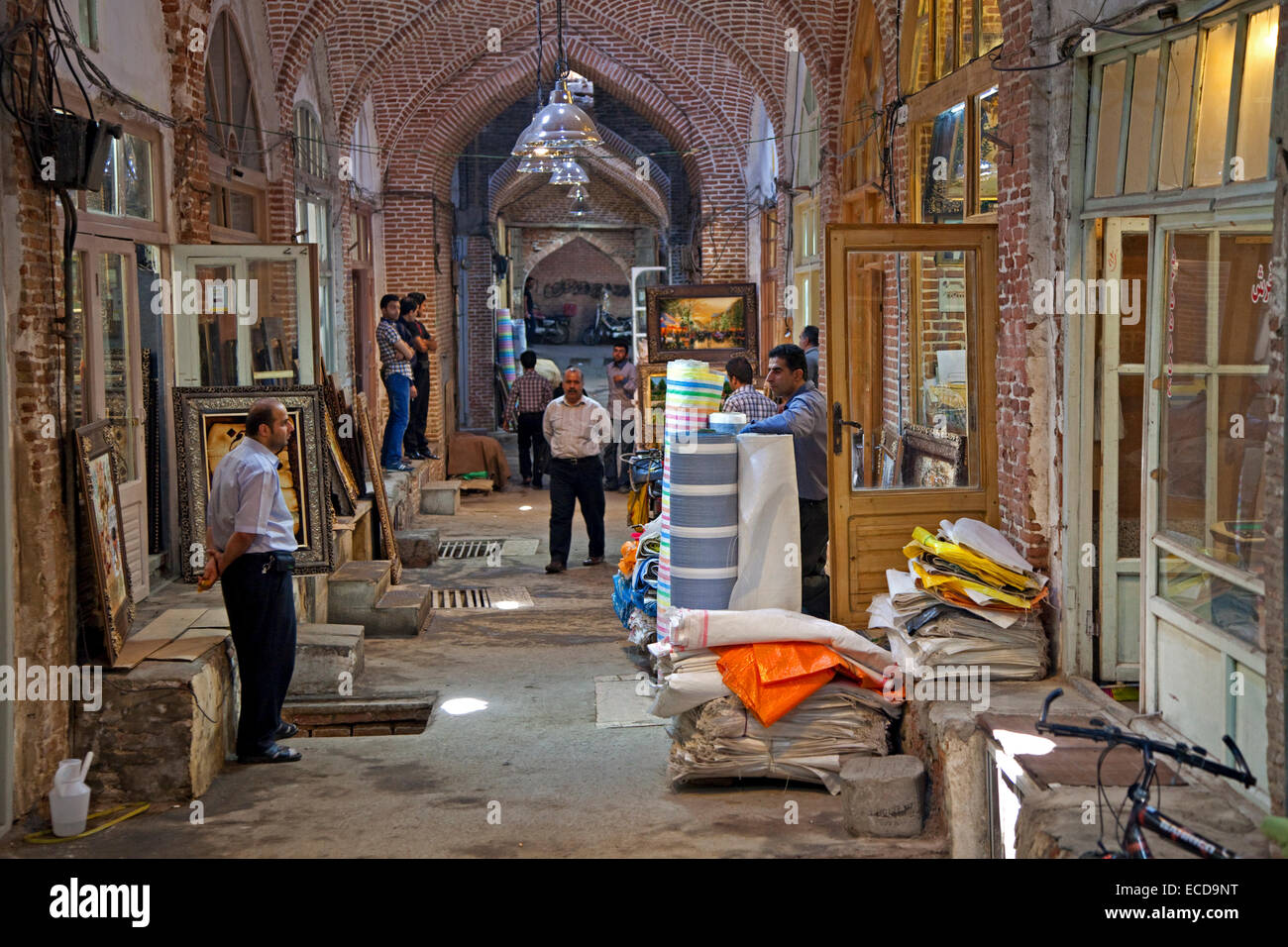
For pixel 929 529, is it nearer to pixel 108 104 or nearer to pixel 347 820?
pixel 347 820

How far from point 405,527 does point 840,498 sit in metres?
7.91

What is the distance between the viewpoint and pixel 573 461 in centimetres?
1183

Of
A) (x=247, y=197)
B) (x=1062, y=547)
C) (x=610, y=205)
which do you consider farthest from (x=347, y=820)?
(x=610, y=205)

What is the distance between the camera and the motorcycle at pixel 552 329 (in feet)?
138

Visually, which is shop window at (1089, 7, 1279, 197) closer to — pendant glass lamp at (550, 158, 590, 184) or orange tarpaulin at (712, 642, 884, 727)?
orange tarpaulin at (712, 642, 884, 727)

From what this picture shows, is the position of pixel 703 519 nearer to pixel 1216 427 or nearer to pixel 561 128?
pixel 1216 427

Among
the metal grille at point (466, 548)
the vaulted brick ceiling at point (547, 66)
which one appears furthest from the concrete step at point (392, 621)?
the vaulted brick ceiling at point (547, 66)

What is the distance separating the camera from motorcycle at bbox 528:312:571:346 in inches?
1653

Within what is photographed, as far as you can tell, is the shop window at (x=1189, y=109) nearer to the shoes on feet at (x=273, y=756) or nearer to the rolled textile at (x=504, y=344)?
the shoes on feet at (x=273, y=756)

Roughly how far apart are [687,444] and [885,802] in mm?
2054

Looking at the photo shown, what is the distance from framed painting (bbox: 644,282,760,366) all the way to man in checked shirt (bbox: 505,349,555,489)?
1.82 meters

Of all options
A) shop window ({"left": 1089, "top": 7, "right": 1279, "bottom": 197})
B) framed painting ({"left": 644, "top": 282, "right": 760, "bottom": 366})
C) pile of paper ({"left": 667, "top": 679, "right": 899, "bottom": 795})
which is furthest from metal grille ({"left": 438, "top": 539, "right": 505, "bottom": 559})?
shop window ({"left": 1089, "top": 7, "right": 1279, "bottom": 197})

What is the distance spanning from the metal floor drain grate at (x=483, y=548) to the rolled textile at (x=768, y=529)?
6.50m

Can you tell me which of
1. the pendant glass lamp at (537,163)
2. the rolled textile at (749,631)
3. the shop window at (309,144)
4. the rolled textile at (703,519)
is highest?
the shop window at (309,144)
